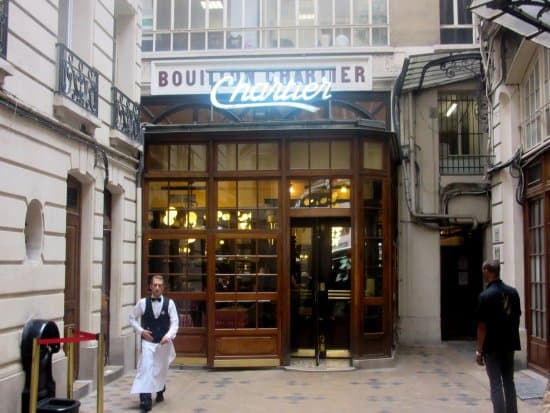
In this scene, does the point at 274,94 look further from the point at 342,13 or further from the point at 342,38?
the point at 342,13

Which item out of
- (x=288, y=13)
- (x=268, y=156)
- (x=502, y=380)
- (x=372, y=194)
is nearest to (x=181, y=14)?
(x=288, y=13)

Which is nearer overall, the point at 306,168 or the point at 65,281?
the point at 65,281

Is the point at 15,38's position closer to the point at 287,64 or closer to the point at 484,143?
the point at 287,64

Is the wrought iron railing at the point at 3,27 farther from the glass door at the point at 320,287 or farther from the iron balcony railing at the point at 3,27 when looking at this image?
the glass door at the point at 320,287

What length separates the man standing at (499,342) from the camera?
25.0 feet

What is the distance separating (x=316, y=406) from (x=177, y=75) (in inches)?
291

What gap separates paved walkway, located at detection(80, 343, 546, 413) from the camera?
367 inches

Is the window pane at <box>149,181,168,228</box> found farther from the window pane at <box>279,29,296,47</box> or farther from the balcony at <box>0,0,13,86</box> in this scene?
the balcony at <box>0,0,13,86</box>

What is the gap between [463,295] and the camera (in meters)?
16.7

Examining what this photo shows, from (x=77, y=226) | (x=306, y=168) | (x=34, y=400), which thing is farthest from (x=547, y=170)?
(x=34, y=400)

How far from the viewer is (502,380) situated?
7680mm

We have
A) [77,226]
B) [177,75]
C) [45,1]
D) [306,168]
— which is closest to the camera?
[45,1]

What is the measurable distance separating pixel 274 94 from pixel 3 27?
660cm

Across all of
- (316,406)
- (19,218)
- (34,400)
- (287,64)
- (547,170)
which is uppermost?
(287,64)
